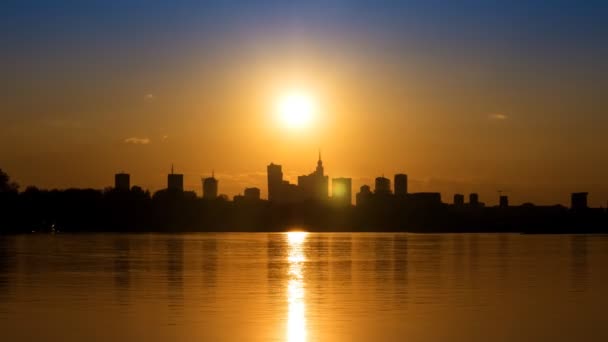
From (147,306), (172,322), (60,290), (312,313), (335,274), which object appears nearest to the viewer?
(172,322)

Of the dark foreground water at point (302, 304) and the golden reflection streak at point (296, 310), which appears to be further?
the dark foreground water at point (302, 304)

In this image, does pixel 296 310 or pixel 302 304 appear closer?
pixel 296 310

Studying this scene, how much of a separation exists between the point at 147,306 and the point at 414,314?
1267 cm

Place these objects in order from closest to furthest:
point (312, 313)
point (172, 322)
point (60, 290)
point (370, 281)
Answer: point (172, 322), point (312, 313), point (60, 290), point (370, 281)

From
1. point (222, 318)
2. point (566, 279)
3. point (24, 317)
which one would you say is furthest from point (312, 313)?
point (566, 279)

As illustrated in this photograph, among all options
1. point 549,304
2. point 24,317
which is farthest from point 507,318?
point 24,317

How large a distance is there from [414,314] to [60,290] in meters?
21.9

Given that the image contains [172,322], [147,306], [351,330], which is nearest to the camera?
[351,330]

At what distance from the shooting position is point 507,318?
4103cm

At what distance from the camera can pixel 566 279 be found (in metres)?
64.9

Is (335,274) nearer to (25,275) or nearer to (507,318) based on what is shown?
(25,275)

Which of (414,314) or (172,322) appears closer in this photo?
(172,322)

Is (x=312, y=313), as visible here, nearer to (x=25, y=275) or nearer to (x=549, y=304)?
(x=549, y=304)

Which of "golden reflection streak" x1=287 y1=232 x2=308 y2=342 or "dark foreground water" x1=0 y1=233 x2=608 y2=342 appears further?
"dark foreground water" x1=0 y1=233 x2=608 y2=342
